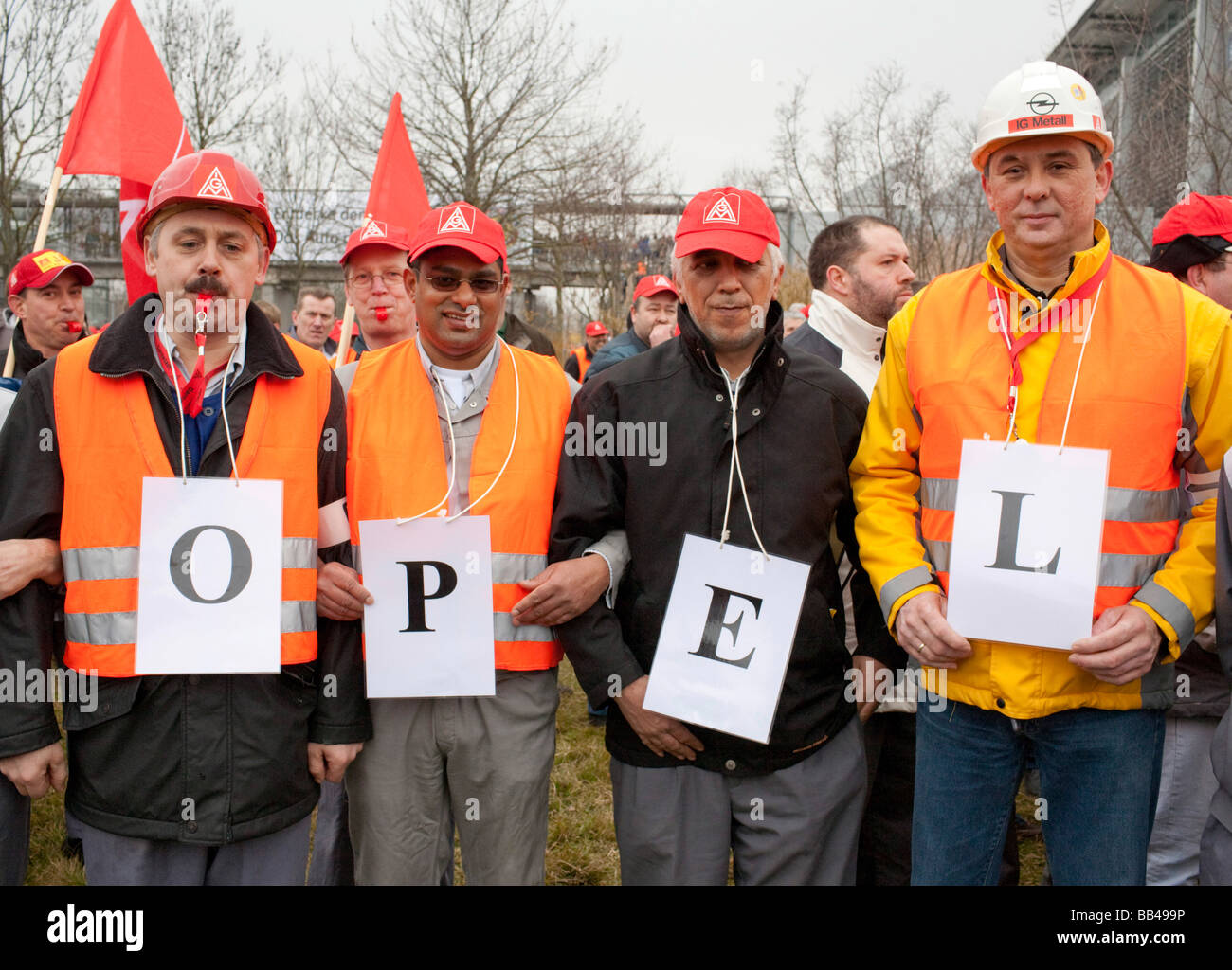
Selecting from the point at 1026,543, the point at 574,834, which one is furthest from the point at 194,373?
the point at 574,834

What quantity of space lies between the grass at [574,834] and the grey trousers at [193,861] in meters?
1.76

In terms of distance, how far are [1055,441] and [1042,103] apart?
843mm

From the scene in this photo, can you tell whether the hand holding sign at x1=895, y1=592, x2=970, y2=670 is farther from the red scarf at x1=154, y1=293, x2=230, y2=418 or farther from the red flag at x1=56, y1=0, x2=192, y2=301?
the red flag at x1=56, y1=0, x2=192, y2=301

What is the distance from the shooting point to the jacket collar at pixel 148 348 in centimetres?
259

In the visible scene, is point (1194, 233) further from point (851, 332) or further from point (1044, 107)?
point (1044, 107)

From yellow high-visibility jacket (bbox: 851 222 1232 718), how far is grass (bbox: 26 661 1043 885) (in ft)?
7.51

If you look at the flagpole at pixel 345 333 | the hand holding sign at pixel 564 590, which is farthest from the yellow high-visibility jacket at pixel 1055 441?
the flagpole at pixel 345 333

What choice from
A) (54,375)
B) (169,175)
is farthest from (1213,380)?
(54,375)

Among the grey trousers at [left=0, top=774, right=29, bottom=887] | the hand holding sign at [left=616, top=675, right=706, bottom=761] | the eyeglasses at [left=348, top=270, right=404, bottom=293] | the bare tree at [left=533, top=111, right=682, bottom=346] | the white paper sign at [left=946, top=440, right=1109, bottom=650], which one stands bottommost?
the grey trousers at [left=0, top=774, right=29, bottom=887]

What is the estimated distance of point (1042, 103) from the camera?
2.51 m

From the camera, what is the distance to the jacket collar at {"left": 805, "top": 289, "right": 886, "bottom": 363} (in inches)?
168

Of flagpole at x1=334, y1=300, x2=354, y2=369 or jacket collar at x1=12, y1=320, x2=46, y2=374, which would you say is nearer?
flagpole at x1=334, y1=300, x2=354, y2=369

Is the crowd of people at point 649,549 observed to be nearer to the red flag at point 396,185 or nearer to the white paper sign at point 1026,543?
the white paper sign at point 1026,543

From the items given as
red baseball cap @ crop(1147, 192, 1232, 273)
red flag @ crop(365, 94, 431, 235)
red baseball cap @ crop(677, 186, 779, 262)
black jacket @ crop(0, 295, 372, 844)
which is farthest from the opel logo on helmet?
red flag @ crop(365, 94, 431, 235)
